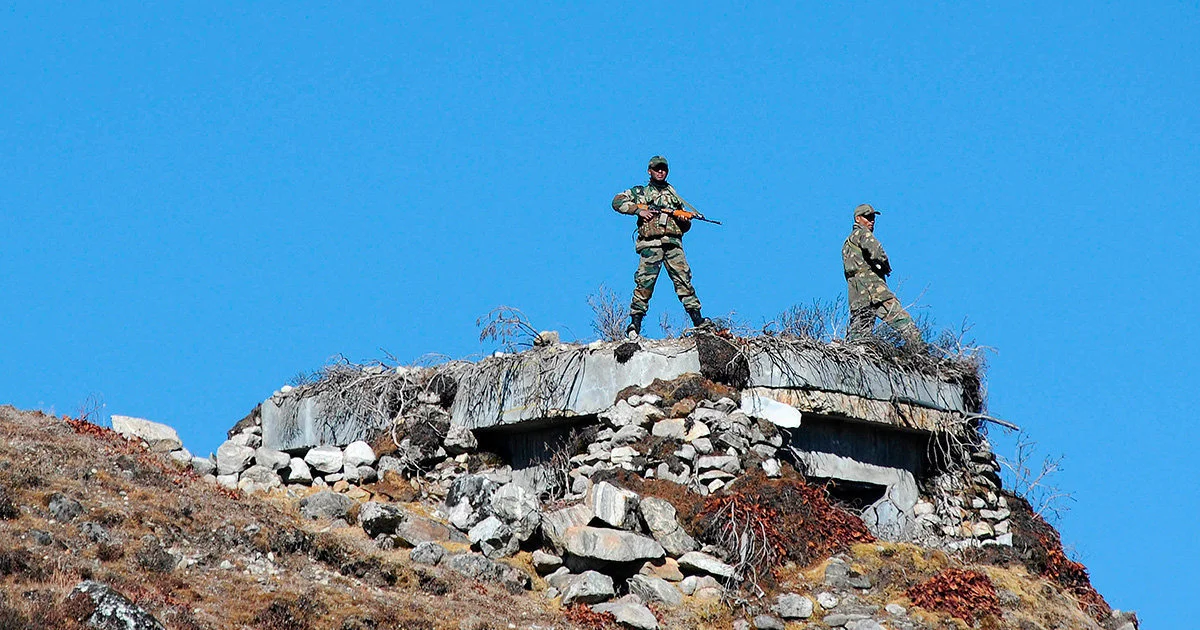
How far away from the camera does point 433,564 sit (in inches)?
526

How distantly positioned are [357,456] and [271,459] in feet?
2.94

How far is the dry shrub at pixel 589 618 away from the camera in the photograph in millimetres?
12625

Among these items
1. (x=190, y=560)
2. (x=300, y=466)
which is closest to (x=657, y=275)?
(x=300, y=466)

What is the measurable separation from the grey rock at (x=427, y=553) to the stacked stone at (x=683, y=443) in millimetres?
1840

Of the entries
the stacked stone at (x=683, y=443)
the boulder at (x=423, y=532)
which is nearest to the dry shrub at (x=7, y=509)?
the boulder at (x=423, y=532)

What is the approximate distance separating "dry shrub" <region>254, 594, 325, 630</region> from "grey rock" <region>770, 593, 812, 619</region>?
400 cm

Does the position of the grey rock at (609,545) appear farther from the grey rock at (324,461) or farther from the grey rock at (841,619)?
the grey rock at (324,461)

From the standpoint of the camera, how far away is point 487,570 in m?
13.3

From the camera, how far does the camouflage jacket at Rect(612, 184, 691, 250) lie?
1680cm

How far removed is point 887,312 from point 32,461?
8910 mm

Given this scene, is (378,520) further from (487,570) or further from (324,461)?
(324,461)

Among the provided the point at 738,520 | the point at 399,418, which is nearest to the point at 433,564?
the point at 738,520

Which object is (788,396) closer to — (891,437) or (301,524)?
(891,437)

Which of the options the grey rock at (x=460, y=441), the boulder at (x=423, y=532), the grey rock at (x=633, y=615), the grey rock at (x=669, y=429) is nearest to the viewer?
the grey rock at (x=633, y=615)
